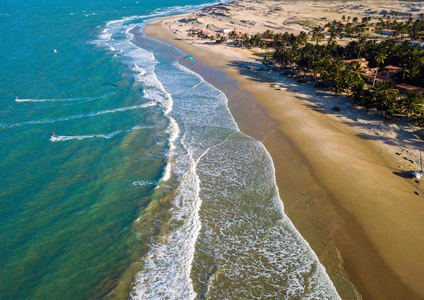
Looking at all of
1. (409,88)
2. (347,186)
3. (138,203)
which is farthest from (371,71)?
(138,203)

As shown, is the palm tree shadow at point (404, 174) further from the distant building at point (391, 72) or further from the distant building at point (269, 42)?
the distant building at point (269, 42)

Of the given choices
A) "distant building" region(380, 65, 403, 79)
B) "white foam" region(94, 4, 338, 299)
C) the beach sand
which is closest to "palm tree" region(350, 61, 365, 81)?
"distant building" region(380, 65, 403, 79)

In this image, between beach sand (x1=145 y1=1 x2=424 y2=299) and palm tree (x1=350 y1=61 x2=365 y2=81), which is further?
palm tree (x1=350 y1=61 x2=365 y2=81)

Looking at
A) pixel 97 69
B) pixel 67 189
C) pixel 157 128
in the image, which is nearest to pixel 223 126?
pixel 157 128

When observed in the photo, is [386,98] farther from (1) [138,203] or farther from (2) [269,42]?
(2) [269,42]

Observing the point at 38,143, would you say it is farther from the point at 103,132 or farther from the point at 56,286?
the point at 56,286

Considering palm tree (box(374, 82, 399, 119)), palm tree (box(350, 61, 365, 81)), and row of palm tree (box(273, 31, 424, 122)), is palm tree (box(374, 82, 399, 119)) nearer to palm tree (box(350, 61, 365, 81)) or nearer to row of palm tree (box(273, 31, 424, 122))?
row of palm tree (box(273, 31, 424, 122))
